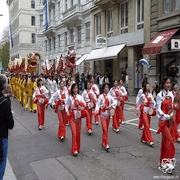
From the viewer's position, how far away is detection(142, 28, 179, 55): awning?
15.3m

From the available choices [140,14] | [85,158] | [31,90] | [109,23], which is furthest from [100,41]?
[85,158]

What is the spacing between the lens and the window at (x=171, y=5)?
1592 centimetres

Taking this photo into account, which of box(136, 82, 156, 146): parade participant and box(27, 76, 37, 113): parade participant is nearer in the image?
box(136, 82, 156, 146): parade participant

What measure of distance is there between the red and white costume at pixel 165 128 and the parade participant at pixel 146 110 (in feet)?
5.32

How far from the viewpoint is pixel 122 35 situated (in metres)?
20.7

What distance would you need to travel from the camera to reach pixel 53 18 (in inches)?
1423

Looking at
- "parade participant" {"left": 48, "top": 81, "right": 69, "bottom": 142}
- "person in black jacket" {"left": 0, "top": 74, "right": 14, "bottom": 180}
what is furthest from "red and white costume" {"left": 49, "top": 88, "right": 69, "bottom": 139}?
"person in black jacket" {"left": 0, "top": 74, "right": 14, "bottom": 180}

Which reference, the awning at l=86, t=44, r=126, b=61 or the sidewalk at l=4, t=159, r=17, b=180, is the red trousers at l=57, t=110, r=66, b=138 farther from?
the awning at l=86, t=44, r=126, b=61

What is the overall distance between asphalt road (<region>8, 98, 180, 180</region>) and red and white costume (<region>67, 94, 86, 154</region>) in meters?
0.25

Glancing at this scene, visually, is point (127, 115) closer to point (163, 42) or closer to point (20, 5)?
point (163, 42)

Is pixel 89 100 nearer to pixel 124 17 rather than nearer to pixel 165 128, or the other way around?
pixel 165 128

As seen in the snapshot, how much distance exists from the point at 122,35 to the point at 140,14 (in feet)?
7.27

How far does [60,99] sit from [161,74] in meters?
10.6

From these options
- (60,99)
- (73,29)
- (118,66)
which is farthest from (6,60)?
(60,99)
